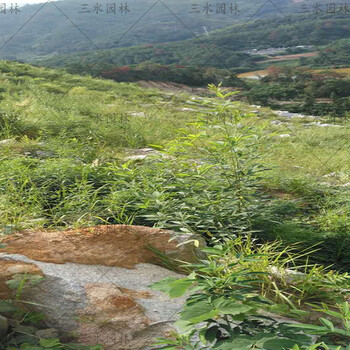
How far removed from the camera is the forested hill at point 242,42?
513 cm

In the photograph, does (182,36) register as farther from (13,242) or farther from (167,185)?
(13,242)

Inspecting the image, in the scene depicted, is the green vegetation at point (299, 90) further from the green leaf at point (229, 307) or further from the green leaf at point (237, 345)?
the green leaf at point (237, 345)

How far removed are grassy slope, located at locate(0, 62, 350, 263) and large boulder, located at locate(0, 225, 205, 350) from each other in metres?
0.32

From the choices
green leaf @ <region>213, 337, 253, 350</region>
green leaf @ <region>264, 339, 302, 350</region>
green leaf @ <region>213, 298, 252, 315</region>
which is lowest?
green leaf @ <region>213, 337, 253, 350</region>

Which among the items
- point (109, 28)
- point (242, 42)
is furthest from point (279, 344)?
point (109, 28)

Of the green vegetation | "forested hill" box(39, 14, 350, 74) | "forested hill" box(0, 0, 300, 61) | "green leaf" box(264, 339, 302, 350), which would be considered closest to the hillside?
"green leaf" box(264, 339, 302, 350)

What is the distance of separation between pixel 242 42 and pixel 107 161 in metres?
2.59

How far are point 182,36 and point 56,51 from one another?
175 cm

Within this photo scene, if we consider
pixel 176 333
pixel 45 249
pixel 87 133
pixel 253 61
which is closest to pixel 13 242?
pixel 45 249

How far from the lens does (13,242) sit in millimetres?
2104

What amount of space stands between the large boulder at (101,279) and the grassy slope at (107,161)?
12.8 inches

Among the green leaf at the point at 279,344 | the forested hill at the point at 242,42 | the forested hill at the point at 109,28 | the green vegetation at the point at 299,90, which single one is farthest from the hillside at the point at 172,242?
the forested hill at the point at 109,28

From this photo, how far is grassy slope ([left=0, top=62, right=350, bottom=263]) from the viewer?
108 inches

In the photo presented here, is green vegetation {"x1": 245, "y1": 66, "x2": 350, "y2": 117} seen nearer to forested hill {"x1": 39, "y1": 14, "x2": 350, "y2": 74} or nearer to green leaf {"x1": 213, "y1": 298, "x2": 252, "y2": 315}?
forested hill {"x1": 39, "y1": 14, "x2": 350, "y2": 74}
